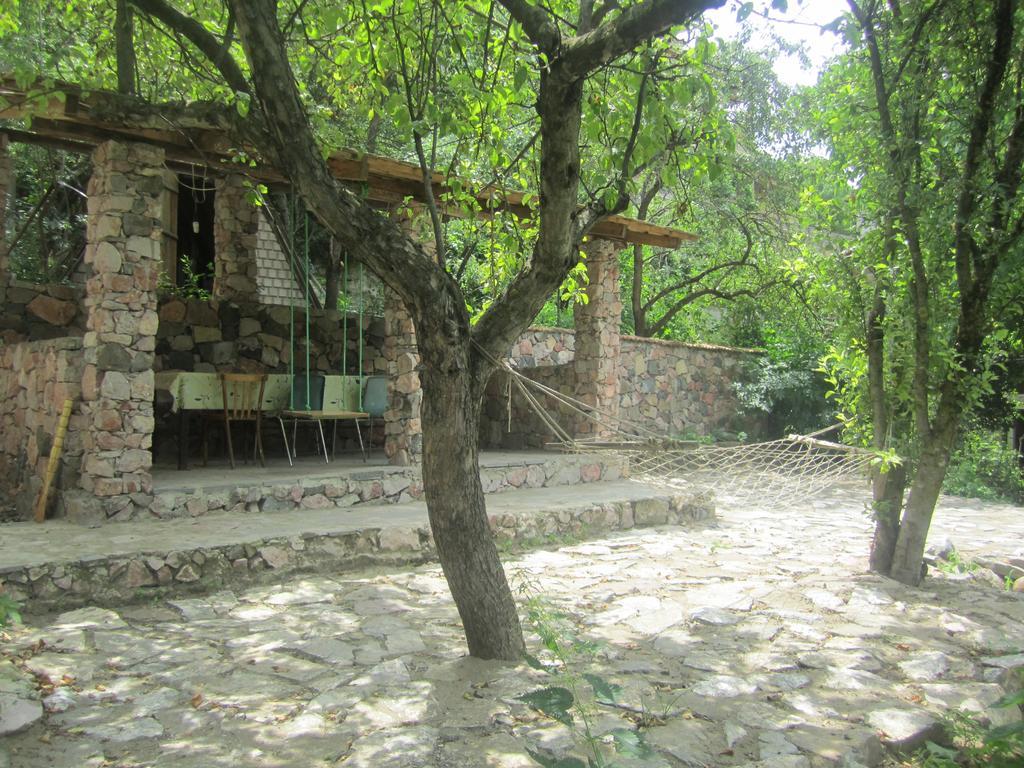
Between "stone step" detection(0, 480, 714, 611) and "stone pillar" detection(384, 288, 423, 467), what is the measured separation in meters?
0.63

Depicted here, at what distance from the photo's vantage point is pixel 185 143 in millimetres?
6098

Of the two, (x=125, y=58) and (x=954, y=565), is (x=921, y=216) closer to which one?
(x=954, y=565)

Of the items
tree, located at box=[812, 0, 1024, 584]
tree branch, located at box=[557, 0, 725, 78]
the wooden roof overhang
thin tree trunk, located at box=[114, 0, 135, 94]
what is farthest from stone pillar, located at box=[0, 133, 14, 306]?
tree, located at box=[812, 0, 1024, 584]

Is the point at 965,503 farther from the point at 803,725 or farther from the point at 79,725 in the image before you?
the point at 79,725

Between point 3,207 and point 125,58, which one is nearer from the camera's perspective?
point 125,58

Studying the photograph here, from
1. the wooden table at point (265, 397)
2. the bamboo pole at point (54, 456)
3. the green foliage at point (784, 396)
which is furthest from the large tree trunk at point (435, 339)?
the green foliage at point (784, 396)

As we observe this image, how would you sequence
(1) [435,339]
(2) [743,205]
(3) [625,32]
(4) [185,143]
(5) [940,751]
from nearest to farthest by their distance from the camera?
(5) [940,751], (3) [625,32], (1) [435,339], (4) [185,143], (2) [743,205]

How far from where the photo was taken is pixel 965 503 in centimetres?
979

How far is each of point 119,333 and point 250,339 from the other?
346 cm

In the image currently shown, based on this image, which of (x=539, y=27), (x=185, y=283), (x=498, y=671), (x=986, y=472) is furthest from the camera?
(x=185, y=283)

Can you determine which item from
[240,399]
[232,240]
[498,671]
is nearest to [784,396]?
[232,240]

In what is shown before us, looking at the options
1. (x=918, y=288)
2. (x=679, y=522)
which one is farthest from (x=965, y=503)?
(x=918, y=288)

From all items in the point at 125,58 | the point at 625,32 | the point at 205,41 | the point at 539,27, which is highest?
the point at 125,58

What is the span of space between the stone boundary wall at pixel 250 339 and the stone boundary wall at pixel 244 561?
134 inches
